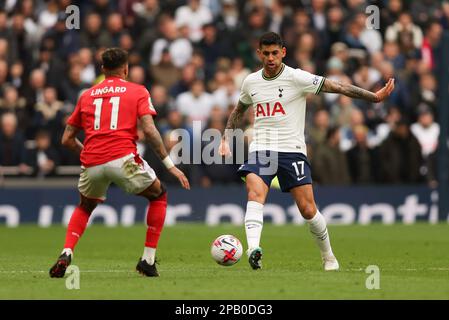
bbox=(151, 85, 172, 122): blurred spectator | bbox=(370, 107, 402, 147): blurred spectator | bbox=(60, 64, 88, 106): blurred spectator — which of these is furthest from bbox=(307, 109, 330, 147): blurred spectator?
bbox=(60, 64, 88, 106): blurred spectator

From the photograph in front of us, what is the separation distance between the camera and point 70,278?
36.8 feet

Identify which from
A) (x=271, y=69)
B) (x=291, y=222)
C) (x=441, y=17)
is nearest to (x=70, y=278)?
(x=271, y=69)

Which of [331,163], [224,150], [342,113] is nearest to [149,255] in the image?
[224,150]

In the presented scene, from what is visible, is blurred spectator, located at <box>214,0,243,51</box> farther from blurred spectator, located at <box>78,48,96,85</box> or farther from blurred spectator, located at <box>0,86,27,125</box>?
blurred spectator, located at <box>0,86,27,125</box>

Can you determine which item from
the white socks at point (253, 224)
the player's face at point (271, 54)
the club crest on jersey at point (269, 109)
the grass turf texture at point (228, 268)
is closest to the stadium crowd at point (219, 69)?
the grass turf texture at point (228, 268)

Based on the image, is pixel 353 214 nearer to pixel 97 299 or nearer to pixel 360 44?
pixel 360 44

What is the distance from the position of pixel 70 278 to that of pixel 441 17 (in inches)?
703

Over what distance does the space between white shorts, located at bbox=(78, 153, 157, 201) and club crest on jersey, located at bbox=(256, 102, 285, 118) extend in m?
1.64

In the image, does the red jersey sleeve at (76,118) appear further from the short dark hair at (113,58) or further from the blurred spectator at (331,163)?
the blurred spectator at (331,163)

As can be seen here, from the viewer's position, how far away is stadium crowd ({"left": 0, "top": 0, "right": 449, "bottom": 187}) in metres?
22.8

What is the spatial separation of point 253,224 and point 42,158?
10.9 meters

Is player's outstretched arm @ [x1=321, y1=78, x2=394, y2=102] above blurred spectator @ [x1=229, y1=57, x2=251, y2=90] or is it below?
below

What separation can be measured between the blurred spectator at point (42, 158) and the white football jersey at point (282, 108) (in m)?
10.2

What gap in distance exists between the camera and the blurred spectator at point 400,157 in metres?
24.2
